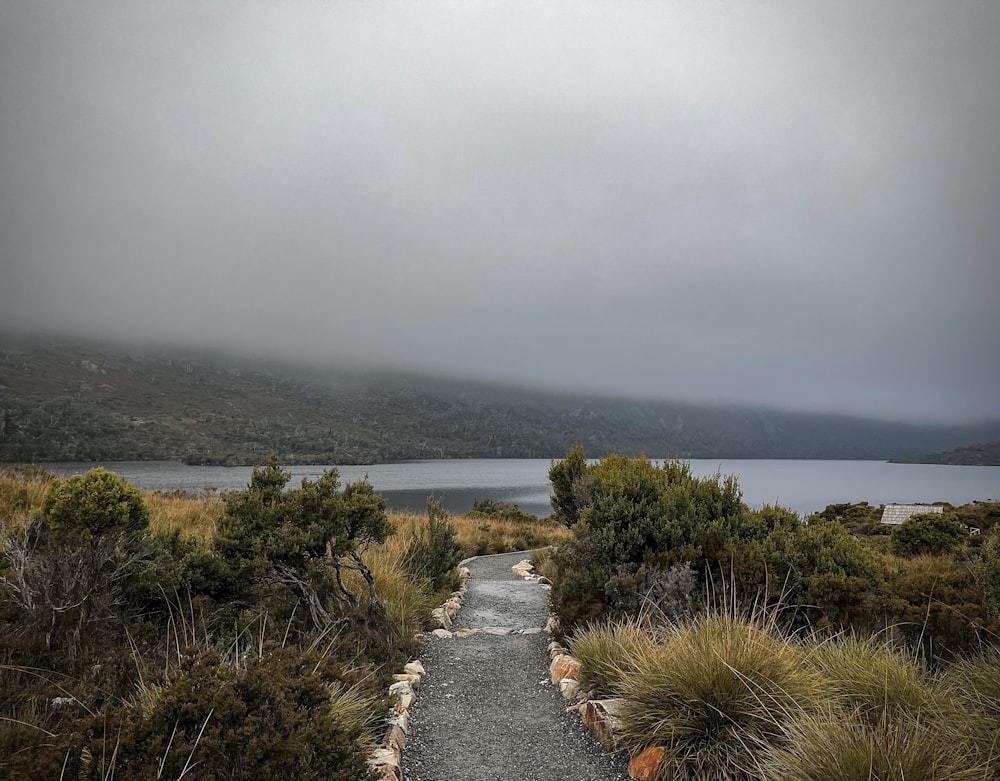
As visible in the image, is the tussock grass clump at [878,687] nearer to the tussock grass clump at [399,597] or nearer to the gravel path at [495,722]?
the gravel path at [495,722]

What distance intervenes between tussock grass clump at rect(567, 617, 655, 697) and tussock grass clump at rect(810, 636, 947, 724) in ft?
4.79

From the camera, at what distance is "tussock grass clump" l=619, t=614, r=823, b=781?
3.73 metres

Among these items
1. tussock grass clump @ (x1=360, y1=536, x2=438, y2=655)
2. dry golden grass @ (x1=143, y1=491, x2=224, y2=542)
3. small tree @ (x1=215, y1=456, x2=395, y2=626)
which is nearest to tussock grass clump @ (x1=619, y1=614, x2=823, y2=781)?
tussock grass clump @ (x1=360, y1=536, x2=438, y2=655)

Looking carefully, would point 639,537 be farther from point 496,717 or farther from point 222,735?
point 222,735

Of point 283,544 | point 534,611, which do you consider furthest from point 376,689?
point 534,611

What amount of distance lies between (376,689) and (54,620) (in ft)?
9.89

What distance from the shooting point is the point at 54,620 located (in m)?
5.04

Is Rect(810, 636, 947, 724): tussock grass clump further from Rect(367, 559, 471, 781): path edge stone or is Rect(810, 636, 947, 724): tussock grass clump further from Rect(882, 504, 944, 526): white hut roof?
Rect(882, 504, 944, 526): white hut roof

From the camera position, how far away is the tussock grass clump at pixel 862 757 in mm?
2848

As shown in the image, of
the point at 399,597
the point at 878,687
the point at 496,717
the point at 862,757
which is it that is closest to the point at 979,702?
the point at 878,687

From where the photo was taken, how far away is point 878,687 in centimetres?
413

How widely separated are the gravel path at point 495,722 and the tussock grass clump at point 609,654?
1.31 feet

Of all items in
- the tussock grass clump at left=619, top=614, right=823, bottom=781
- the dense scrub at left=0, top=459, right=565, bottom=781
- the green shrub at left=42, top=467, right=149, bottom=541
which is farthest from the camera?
the green shrub at left=42, top=467, right=149, bottom=541

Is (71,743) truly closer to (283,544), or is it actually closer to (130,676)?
(130,676)
